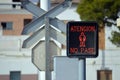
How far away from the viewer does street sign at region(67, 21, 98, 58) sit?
8.16 metres

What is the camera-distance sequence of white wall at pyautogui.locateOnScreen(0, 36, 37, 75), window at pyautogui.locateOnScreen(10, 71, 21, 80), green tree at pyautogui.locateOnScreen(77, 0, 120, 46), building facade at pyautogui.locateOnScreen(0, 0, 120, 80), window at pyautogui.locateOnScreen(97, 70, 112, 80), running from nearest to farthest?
green tree at pyautogui.locateOnScreen(77, 0, 120, 46)
building facade at pyautogui.locateOnScreen(0, 0, 120, 80)
window at pyautogui.locateOnScreen(97, 70, 112, 80)
white wall at pyautogui.locateOnScreen(0, 36, 37, 75)
window at pyautogui.locateOnScreen(10, 71, 21, 80)

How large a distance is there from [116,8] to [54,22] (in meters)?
12.0

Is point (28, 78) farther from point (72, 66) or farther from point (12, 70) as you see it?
point (72, 66)

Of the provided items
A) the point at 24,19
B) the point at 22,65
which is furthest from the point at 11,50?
the point at 24,19

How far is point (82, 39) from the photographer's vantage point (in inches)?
324

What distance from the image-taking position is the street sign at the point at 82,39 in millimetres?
8164

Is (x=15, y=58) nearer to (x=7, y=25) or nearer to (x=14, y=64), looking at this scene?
(x=14, y=64)

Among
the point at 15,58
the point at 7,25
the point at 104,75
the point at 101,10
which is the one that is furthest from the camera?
the point at 7,25

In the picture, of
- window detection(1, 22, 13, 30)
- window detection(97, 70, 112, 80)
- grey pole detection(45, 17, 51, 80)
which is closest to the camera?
grey pole detection(45, 17, 51, 80)

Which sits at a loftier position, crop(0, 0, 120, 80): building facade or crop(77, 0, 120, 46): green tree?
crop(77, 0, 120, 46): green tree

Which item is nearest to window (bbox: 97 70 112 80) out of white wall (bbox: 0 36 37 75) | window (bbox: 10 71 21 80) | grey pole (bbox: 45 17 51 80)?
white wall (bbox: 0 36 37 75)

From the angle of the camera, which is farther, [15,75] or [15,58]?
[15,75]

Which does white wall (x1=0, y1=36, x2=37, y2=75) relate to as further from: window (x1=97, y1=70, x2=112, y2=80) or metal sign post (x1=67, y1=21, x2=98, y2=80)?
metal sign post (x1=67, y1=21, x2=98, y2=80)

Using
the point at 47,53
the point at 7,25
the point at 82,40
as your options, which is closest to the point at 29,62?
the point at 7,25
